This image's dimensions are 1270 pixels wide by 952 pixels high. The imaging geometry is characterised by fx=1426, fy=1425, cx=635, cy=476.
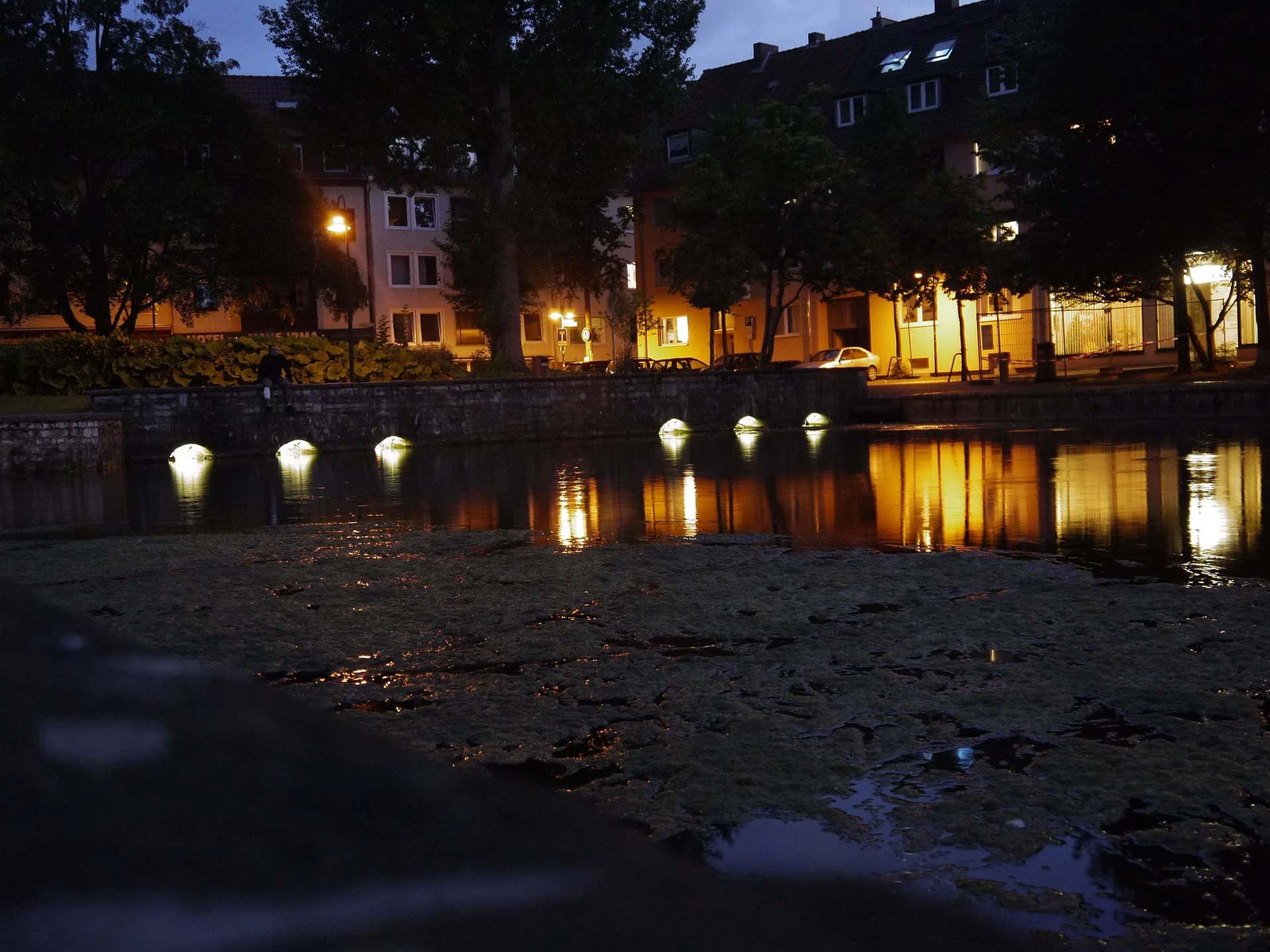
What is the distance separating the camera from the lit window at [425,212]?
63.3m

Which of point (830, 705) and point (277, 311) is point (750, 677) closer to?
point (830, 705)

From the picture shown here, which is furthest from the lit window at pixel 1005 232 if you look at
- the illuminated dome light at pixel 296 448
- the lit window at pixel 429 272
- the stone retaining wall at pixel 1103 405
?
the lit window at pixel 429 272

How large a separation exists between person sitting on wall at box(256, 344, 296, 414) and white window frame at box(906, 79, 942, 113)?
113 ft

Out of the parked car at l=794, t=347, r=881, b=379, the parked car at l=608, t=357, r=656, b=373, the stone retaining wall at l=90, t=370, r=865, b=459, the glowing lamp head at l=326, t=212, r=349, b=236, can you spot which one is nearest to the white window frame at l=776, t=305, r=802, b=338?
the parked car at l=794, t=347, r=881, b=379

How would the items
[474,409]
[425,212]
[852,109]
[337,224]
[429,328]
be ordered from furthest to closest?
[429,328] → [425,212] → [852,109] → [337,224] → [474,409]

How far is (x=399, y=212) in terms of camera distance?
6297 centimetres

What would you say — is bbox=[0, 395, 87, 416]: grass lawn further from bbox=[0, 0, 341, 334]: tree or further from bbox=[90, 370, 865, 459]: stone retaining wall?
bbox=[0, 0, 341, 334]: tree

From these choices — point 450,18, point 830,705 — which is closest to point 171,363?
point 450,18

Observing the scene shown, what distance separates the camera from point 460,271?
44.9 meters

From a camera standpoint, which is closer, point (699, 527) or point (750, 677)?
point (750, 677)

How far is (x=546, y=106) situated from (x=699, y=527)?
24470 millimetres

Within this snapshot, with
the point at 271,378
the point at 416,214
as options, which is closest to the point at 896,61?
the point at 416,214

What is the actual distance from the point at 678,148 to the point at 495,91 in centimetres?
3069

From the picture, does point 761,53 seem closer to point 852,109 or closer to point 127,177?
point 852,109
